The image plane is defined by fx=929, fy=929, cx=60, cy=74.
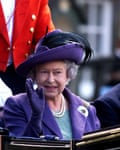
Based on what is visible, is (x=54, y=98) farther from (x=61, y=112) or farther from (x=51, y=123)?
(x=51, y=123)

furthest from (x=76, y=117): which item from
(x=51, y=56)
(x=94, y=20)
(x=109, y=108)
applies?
(x=94, y=20)

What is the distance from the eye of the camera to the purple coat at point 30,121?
523 cm

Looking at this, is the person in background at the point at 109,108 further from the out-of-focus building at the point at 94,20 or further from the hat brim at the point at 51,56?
the out-of-focus building at the point at 94,20

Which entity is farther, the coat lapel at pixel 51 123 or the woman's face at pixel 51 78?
the woman's face at pixel 51 78

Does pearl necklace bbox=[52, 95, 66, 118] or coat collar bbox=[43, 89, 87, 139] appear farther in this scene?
pearl necklace bbox=[52, 95, 66, 118]

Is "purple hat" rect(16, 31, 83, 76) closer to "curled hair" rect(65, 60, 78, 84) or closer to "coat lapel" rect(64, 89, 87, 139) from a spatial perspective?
"curled hair" rect(65, 60, 78, 84)

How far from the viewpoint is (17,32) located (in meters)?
5.70

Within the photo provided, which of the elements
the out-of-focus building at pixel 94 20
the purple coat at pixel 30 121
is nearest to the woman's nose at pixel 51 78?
the purple coat at pixel 30 121

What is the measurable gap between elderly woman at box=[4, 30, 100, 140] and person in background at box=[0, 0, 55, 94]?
0.18 m

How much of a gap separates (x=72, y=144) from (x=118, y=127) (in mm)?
264

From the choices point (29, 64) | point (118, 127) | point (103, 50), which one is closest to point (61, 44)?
point (29, 64)

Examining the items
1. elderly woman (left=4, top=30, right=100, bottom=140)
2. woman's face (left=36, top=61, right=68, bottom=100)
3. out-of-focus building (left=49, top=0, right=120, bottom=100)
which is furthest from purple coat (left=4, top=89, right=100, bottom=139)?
out-of-focus building (left=49, top=0, right=120, bottom=100)

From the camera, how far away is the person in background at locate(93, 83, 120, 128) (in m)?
6.05

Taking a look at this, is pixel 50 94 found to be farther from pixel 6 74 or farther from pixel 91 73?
pixel 91 73
